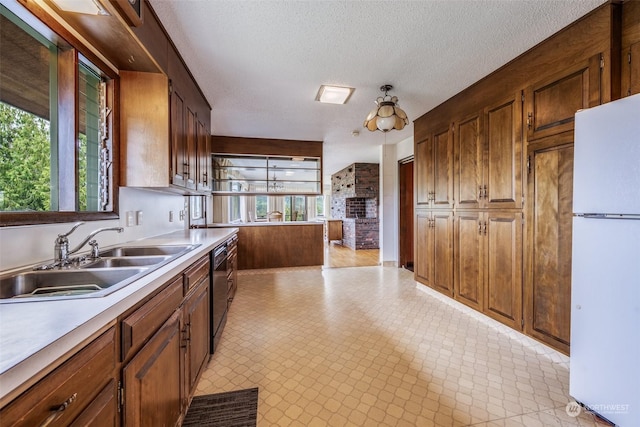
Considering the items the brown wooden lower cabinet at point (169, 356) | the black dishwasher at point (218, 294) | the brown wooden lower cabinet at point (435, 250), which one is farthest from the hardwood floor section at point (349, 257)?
the brown wooden lower cabinet at point (169, 356)

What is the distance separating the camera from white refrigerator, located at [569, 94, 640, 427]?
1265mm

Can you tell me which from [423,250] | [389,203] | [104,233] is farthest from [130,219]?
[389,203]

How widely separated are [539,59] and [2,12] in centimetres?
327

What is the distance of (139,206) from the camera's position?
7.27 feet

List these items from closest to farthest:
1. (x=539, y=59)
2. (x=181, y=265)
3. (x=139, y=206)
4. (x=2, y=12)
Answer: (x=2, y=12) < (x=181, y=265) < (x=539, y=59) < (x=139, y=206)

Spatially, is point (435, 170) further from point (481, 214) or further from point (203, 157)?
point (203, 157)

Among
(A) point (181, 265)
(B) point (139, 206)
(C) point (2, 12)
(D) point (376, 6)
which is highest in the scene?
(D) point (376, 6)

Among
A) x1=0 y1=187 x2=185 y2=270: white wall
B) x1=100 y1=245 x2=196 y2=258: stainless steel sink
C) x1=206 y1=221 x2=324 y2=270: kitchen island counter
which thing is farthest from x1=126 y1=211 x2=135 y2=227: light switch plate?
x1=206 y1=221 x2=324 y2=270: kitchen island counter

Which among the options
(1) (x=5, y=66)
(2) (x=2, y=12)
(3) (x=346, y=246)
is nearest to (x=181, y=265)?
(1) (x=5, y=66)

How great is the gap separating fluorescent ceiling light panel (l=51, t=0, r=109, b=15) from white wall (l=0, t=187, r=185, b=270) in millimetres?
1053

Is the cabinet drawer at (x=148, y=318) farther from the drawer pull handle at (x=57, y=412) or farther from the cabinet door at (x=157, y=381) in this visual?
the drawer pull handle at (x=57, y=412)

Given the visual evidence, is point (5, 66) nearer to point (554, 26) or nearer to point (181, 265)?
point (181, 265)

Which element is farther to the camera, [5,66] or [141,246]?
[141,246]

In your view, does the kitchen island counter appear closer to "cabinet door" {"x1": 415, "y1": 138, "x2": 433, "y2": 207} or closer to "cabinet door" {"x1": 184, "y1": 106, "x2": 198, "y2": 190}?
"cabinet door" {"x1": 415, "y1": 138, "x2": 433, "y2": 207}
